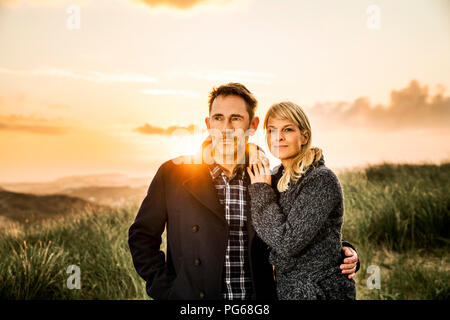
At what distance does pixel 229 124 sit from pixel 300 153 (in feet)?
1.91

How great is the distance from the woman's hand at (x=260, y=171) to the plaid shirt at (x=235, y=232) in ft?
0.29

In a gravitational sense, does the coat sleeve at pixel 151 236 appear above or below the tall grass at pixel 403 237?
above

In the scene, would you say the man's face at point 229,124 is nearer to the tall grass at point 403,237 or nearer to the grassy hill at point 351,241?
the grassy hill at point 351,241

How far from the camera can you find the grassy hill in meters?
5.87

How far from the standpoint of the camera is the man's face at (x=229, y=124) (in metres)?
2.95

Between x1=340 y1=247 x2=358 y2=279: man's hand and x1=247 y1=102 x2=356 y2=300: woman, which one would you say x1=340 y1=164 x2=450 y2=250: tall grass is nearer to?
x1=340 y1=247 x2=358 y2=279: man's hand

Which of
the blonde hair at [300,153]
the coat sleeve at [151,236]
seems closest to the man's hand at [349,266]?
the blonde hair at [300,153]

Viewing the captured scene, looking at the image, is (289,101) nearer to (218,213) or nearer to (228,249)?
(218,213)

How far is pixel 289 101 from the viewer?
2.87m

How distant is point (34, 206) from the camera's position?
11.2 metres

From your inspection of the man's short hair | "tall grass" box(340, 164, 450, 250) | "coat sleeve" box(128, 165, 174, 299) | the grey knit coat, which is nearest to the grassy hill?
"tall grass" box(340, 164, 450, 250)

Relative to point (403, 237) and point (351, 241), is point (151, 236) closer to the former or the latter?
point (351, 241)

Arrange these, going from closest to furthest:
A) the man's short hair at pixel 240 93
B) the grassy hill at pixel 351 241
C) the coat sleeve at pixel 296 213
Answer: the coat sleeve at pixel 296 213 → the man's short hair at pixel 240 93 → the grassy hill at pixel 351 241
